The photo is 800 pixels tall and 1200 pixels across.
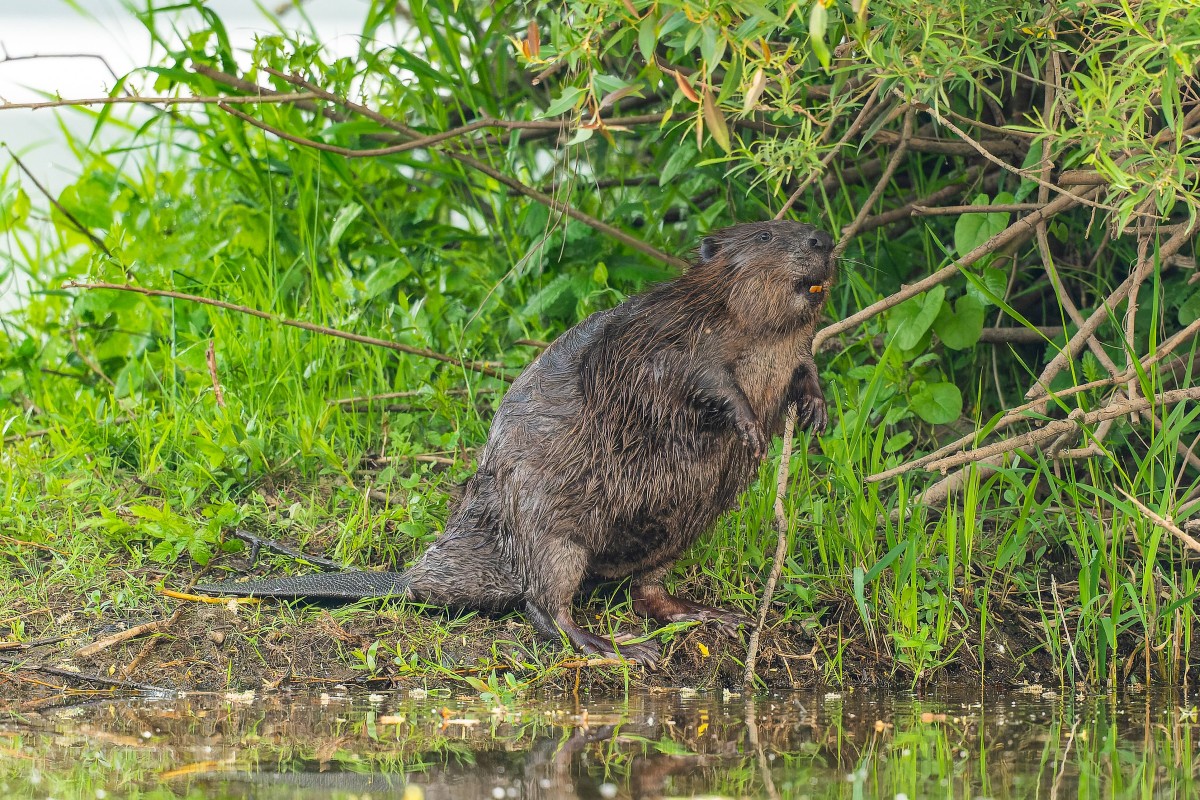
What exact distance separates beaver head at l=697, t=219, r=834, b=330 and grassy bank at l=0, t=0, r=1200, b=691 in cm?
21

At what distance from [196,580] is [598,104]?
1.76 m

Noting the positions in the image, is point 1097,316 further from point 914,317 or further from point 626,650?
point 626,650

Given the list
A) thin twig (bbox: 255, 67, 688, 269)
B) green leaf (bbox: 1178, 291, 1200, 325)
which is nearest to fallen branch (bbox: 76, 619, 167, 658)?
thin twig (bbox: 255, 67, 688, 269)

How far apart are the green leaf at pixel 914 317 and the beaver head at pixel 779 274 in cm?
73

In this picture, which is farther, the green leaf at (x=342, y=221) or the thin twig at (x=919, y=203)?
the green leaf at (x=342, y=221)

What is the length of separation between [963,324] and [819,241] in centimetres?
99

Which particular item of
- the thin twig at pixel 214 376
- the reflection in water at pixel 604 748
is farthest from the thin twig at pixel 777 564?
the thin twig at pixel 214 376

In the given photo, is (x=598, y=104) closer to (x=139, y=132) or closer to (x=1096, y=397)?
(x=1096, y=397)

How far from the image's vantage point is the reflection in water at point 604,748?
94.8 inches

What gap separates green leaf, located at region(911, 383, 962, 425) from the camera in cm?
407

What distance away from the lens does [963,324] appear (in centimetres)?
416

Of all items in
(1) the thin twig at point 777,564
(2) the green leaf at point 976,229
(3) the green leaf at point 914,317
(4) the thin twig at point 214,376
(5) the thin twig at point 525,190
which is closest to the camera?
(1) the thin twig at point 777,564

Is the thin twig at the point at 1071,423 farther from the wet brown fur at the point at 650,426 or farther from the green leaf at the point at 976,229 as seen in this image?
the green leaf at the point at 976,229

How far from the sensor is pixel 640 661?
341 cm
